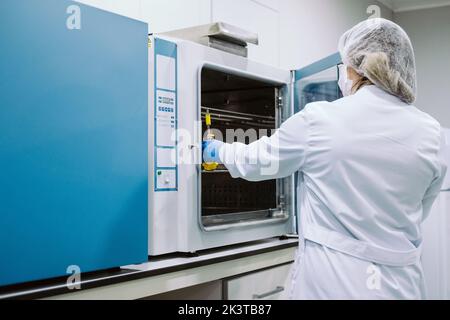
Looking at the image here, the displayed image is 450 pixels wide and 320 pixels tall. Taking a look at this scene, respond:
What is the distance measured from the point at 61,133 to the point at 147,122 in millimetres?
310

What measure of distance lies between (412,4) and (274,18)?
242 centimetres

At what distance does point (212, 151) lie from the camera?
1690mm

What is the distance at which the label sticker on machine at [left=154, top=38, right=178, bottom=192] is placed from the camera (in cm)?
158

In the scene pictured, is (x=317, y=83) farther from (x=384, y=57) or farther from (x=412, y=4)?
(x=412, y=4)

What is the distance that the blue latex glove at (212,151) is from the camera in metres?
1.69

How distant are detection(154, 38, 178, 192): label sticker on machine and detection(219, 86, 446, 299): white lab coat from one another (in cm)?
31

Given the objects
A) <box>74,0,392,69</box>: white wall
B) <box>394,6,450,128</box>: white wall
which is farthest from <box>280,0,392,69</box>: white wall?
<box>394,6,450,128</box>: white wall

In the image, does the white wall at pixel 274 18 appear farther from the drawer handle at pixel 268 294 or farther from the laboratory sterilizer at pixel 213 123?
the drawer handle at pixel 268 294

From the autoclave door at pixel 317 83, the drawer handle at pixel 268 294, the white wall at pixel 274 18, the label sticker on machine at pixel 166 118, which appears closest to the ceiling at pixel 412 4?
the white wall at pixel 274 18

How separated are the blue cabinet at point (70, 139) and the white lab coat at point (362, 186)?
1.49ft

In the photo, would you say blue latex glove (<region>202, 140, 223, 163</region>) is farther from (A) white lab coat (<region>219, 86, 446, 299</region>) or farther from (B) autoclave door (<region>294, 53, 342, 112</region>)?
(B) autoclave door (<region>294, 53, 342, 112</region>)

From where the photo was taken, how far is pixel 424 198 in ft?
5.41
